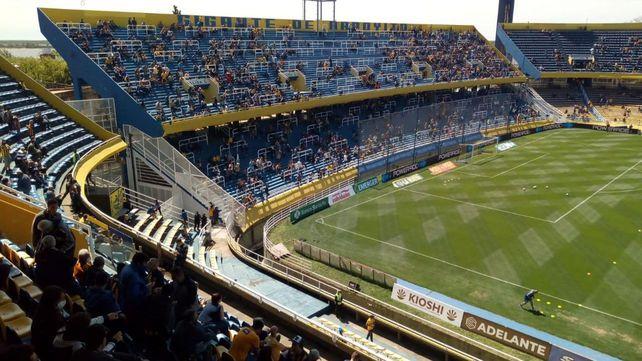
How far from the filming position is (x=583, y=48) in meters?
72.2

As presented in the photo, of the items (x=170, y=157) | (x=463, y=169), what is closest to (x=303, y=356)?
(x=170, y=157)

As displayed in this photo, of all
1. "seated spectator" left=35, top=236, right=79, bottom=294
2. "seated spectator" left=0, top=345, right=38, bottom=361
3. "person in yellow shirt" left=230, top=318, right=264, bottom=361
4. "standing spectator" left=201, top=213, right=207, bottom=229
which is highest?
"seated spectator" left=0, top=345, right=38, bottom=361

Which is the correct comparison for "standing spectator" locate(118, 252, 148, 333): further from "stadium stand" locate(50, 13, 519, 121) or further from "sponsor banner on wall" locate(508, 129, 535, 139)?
"sponsor banner on wall" locate(508, 129, 535, 139)

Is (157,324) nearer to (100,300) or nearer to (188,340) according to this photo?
(188,340)

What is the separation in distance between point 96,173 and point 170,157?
153 inches

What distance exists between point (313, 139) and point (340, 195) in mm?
7504

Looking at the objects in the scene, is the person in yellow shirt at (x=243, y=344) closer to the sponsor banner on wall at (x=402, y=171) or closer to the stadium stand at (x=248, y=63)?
the stadium stand at (x=248, y=63)

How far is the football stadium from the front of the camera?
759cm

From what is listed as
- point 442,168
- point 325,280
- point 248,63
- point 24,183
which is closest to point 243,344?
point 24,183

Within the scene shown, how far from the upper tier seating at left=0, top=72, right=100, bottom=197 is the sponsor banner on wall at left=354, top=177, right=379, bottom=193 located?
1770 cm

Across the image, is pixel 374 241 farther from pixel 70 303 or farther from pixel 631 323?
pixel 70 303

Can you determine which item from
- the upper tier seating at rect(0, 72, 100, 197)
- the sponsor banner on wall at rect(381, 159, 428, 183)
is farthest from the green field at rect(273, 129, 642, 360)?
the upper tier seating at rect(0, 72, 100, 197)

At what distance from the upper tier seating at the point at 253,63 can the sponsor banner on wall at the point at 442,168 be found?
10.3 meters

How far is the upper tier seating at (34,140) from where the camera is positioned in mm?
17656
